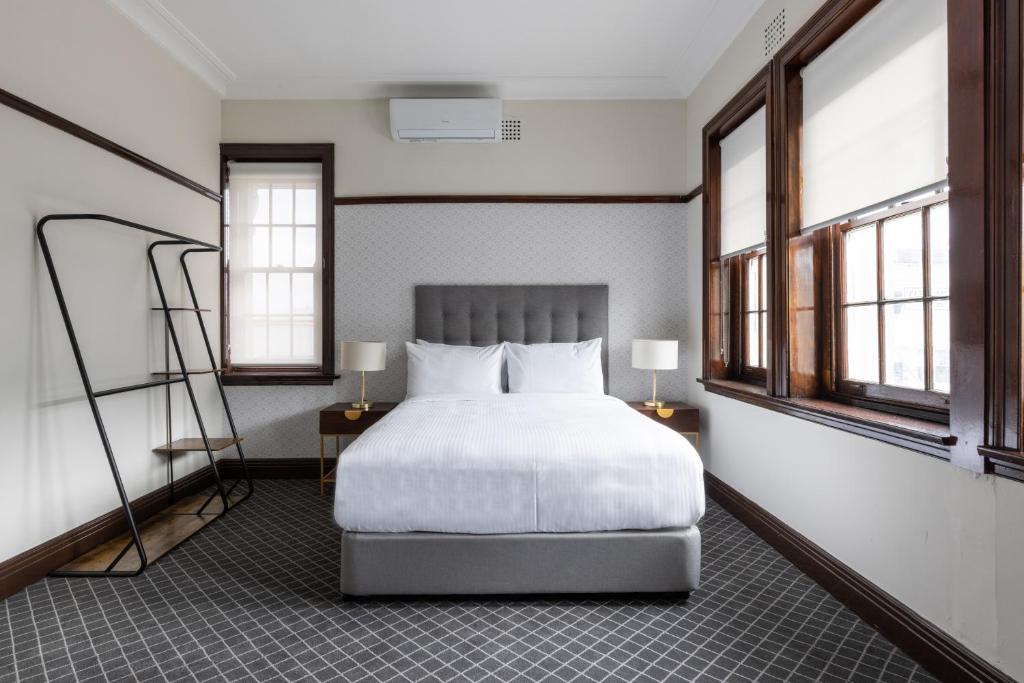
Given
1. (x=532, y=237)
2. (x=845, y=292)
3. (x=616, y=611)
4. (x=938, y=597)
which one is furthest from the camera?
(x=532, y=237)

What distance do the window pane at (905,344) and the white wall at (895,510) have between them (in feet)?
1.03

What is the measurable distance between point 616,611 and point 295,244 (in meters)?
3.66

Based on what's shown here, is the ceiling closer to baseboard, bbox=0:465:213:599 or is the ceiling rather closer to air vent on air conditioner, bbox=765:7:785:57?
air vent on air conditioner, bbox=765:7:785:57

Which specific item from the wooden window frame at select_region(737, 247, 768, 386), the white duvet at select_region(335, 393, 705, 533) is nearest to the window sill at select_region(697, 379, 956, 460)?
the wooden window frame at select_region(737, 247, 768, 386)

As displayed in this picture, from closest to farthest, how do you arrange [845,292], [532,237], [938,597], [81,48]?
[938,597] < [845,292] < [81,48] < [532,237]

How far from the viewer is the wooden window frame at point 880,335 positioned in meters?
2.05

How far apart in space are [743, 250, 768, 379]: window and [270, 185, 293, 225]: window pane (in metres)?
→ 3.53

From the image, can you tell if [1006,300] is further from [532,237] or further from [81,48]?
[81,48]

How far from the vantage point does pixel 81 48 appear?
2.86 m

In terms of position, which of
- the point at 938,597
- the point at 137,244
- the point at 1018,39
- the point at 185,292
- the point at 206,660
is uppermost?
the point at 1018,39

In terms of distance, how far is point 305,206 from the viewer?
14.5 ft

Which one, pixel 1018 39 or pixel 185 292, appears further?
pixel 185 292

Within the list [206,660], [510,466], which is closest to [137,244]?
[206,660]

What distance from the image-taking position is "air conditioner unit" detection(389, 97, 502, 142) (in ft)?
13.4
